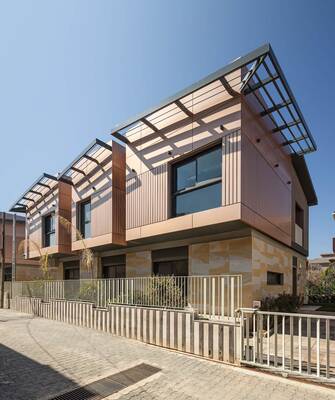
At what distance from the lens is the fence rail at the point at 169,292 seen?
7475mm

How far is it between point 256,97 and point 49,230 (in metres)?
14.6

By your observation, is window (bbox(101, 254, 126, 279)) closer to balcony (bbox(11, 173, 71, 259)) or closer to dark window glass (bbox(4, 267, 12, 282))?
balcony (bbox(11, 173, 71, 259))

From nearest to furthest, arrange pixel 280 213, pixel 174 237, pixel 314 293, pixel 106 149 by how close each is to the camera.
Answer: pixel 174 237 → pixel 280 213 → pixel 106 149 → pixel 314 293

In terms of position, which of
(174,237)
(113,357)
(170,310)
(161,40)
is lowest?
(113,357)

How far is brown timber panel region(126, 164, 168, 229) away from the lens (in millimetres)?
10891

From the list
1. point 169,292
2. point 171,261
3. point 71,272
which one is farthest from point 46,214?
point 169,292

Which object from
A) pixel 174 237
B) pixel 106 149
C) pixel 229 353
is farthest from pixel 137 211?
pixel 229 353

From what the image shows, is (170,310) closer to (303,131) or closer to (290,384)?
(290,384)

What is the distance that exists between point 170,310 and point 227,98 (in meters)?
6.34

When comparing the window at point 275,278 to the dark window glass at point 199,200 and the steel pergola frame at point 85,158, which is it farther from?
the steel pergola frame at point 85,158

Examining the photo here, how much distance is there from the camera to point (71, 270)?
1883 centimetres

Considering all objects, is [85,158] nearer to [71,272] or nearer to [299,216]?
[71,272]

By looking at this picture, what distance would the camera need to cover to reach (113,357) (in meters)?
7.01

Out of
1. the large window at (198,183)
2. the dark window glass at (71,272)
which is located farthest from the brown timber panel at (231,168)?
the dark window glass at (71,272)
